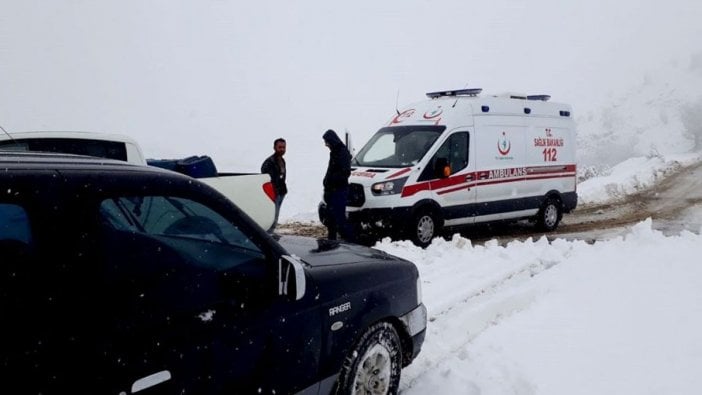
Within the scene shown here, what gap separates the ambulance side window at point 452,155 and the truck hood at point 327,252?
558 cm

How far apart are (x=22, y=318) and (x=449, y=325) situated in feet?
13.4

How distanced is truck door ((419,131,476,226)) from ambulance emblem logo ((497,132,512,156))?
2.73 feet

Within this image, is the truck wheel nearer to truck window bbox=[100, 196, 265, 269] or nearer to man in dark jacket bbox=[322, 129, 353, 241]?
truck window bbox=[100, 196, 265, 269]

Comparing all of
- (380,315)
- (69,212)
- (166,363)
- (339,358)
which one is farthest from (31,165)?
(380,315)

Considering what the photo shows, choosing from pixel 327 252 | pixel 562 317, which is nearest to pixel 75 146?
pixel 327 252

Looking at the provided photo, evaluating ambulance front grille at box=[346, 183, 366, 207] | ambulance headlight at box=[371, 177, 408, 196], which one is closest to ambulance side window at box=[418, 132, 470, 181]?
ambulance headlight at box=[371, 177, 408, 196]

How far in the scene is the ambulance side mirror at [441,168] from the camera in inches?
368

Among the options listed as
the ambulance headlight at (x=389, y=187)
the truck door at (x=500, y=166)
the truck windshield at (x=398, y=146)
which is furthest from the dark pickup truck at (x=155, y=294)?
the truck door at (x=500, y=166)

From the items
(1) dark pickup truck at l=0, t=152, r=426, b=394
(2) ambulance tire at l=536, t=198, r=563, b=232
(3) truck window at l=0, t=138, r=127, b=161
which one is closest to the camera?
(1) dark pickup truck at l=0, t=152, r=426, b=394

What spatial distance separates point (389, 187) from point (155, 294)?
6977mm

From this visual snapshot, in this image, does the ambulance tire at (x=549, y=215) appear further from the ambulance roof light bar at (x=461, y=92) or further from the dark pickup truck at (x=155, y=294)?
the dark pickup truck at (x=155, y=294)

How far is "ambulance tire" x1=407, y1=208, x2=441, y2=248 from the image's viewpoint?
914cm

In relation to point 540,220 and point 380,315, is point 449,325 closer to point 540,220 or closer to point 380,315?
point 380,315

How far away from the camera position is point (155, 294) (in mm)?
2195
